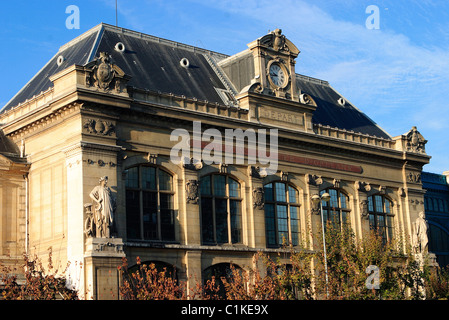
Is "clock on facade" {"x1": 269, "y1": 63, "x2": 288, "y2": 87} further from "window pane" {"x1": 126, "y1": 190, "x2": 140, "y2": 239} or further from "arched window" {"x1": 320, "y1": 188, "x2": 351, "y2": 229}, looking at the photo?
"window pane" {"x1": 126, "y1": 190, "x2": 140, "y2": 239}

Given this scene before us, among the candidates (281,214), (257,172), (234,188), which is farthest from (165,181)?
(281,214)

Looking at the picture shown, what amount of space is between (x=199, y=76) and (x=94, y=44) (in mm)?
8505

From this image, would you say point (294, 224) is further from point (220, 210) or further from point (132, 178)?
point (132, 178)

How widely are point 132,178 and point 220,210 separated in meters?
7.18

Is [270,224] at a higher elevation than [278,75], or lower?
lower

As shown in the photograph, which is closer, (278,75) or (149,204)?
(149,204)

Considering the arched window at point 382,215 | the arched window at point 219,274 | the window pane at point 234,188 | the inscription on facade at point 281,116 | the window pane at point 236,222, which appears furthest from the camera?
the arched window at point 382,215

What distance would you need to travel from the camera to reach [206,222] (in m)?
51.2

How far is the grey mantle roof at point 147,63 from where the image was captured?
174ft

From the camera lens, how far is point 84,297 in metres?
43.0

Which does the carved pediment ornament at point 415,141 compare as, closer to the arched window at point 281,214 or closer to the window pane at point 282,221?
the arched window at point 281,214

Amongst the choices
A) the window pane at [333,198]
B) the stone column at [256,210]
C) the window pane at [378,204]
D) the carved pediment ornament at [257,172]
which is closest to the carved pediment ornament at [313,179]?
the window pane at [333,198]
